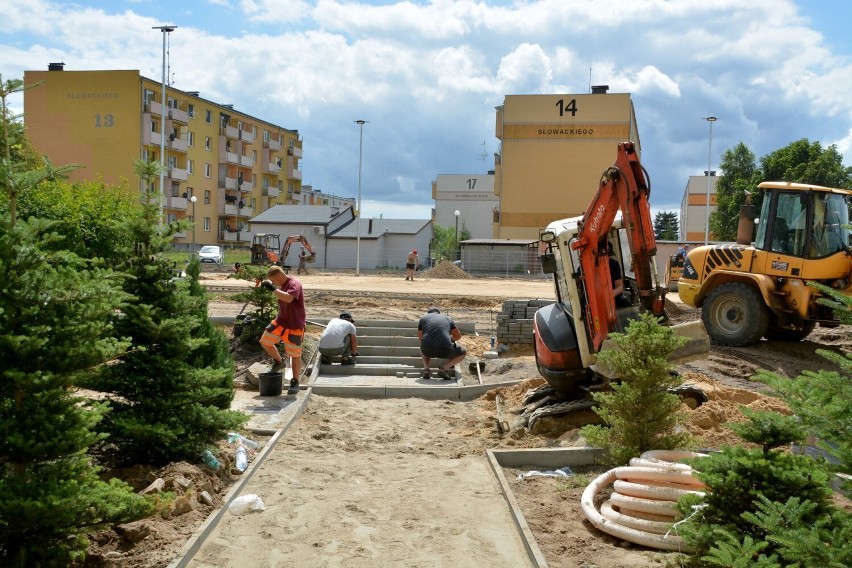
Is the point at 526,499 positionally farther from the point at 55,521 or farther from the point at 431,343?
the point at 431,343

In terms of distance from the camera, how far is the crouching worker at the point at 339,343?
14992mm

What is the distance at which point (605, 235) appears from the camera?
9789 mm

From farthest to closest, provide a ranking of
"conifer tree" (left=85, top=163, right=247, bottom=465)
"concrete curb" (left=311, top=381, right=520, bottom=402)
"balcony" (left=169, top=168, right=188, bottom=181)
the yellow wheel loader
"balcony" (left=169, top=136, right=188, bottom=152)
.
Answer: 1. "balcony" (left=169, top=168, right=188, bottom=181)
2. "balcony" (left=169, top=136, right=188, bottom=152)
3. the yellow wheel loader
4. "concrete curb" (left=311, top=381, right=520, bottom=402)
5. "conifer tree" (left=85, top=163, right=247, bottom=465)

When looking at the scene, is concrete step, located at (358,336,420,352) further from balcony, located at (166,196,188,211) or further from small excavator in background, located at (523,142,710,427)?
balcony, located at (166,196,188,211)

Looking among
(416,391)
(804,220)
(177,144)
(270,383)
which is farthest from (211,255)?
(804,220)

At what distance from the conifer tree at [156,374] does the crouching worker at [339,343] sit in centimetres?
739

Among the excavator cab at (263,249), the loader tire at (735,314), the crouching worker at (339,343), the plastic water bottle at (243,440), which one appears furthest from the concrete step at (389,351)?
the excavator cab at (263,249)

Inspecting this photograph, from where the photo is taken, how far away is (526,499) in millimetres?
7191

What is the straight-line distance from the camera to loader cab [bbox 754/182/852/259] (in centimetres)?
1395

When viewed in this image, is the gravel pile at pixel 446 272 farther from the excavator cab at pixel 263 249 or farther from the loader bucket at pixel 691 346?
the loader bucket at pixel 691 346

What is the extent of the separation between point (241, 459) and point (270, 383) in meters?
4.19

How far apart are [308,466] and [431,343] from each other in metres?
6.17

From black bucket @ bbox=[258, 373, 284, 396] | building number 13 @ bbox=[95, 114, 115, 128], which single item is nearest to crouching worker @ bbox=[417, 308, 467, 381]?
black bucket @ bbox=[258, 373, 284, 396]

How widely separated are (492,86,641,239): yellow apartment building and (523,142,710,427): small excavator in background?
1828 inches
